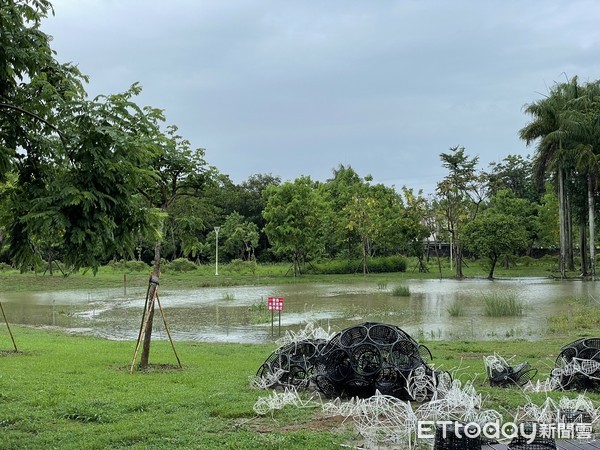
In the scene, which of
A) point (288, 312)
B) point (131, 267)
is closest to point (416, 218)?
point (131, 267)

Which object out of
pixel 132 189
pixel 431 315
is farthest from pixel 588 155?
pixel 132 189

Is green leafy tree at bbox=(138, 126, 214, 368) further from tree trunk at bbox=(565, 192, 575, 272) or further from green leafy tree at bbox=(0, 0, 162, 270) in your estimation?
tree trunk at bbox=(565, 192, 575, 272)

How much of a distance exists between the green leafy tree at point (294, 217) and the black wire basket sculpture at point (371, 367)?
125 feet

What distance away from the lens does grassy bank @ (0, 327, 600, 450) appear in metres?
5.75

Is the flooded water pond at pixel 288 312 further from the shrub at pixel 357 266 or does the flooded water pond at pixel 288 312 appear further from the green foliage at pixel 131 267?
the shrub at pixel 357 266

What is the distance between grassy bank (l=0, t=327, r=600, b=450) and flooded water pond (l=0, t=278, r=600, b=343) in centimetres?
450

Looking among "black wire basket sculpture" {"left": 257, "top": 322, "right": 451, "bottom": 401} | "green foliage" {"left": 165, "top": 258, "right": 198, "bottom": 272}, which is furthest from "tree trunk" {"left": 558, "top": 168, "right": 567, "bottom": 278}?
"black wire basket sculpture" {"left": 257, "top": 322, "right": 451, "bottom": 401}

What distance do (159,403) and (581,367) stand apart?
5.46m

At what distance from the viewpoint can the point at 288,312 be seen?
72.8 ft

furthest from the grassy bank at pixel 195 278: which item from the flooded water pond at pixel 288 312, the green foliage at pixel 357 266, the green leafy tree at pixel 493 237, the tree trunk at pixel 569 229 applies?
the flooded water pond at pixel 288 312

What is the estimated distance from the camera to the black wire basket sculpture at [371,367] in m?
7.22

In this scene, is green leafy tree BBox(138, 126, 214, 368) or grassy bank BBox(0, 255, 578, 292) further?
grassy bank BBox(0, 255, 578, 292)

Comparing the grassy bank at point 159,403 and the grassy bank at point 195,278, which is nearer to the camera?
the grassy bank at point 159,403

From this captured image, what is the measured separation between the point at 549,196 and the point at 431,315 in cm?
3891
